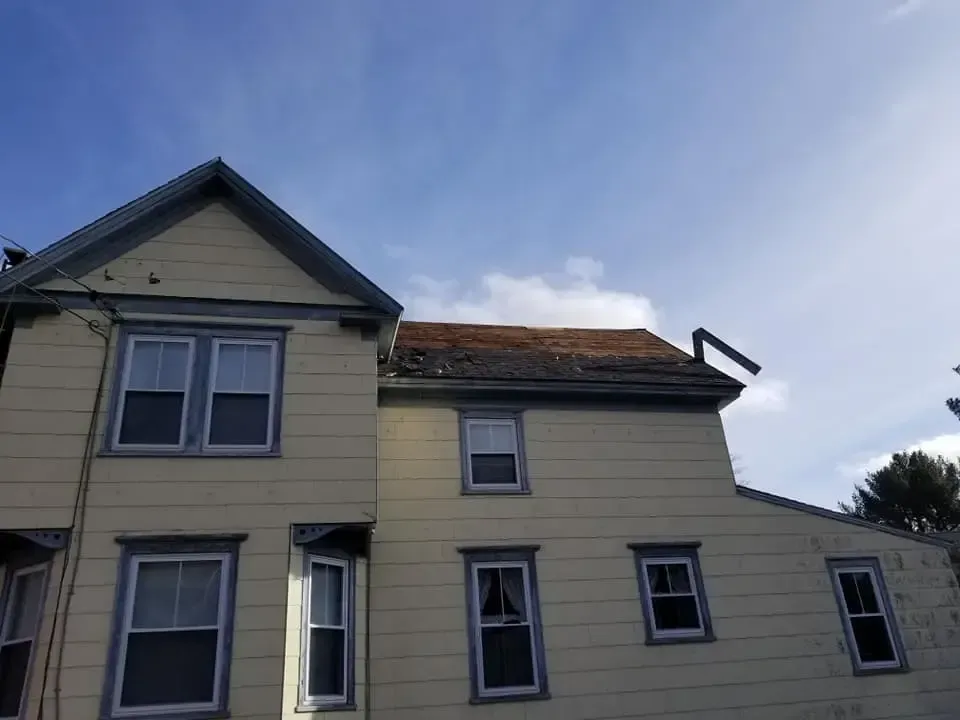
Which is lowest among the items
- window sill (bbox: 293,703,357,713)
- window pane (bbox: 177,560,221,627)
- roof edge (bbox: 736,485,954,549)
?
window sill (bbox: 293,703,357,713)

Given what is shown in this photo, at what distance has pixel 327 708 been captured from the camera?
8516 mm

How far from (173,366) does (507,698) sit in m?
6.46

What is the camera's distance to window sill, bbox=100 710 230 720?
24.8 ft

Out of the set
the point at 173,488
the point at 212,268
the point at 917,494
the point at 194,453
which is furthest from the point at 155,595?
the point at 917,494

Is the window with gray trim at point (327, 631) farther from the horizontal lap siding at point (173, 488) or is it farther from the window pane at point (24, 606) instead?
the window pane at point (24, 606)

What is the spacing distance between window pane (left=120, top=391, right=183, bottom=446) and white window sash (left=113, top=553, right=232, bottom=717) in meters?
1.50

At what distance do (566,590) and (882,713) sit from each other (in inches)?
203

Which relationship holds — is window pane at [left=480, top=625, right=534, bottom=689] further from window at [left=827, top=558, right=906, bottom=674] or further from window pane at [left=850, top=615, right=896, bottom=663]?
window pane at [left=850, top=615, right=896, bottom=663]

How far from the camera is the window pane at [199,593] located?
817 centimetres

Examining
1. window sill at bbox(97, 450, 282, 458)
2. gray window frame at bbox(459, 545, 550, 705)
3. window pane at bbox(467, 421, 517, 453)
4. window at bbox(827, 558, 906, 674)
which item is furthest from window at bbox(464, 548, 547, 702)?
window at bbox(827, 558, 906, 674)

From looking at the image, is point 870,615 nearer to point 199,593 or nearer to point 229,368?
point 199,593

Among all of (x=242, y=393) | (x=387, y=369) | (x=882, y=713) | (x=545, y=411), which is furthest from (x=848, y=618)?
(x=242, y=393)

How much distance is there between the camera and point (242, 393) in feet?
31.4

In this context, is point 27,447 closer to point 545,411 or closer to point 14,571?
point 14,571
